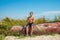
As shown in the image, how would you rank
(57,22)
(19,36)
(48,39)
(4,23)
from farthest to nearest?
(4,23) < (57,22) < (19,36) < (48,39)

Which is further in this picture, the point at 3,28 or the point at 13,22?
the point at 13,22

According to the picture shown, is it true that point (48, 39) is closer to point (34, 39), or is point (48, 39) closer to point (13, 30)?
point (34, 39)

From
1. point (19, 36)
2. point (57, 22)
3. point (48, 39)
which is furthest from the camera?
point (57, 22)

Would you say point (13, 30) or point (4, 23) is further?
point (4, 23)

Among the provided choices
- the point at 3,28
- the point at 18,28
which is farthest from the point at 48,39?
the point at 3,28

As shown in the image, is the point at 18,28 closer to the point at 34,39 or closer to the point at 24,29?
the point at 24,29

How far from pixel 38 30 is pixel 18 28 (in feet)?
3.16

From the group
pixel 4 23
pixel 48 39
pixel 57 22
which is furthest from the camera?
pixel 4 23

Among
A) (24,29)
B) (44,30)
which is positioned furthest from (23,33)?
(44,30)

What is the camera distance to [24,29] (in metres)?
9.57

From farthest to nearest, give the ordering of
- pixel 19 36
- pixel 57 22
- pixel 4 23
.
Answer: pixel 4 23
pixel 57 22
pixel 19 36

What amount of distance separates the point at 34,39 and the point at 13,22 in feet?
10.3

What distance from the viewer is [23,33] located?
952 cm

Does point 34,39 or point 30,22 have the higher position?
point 30,22
